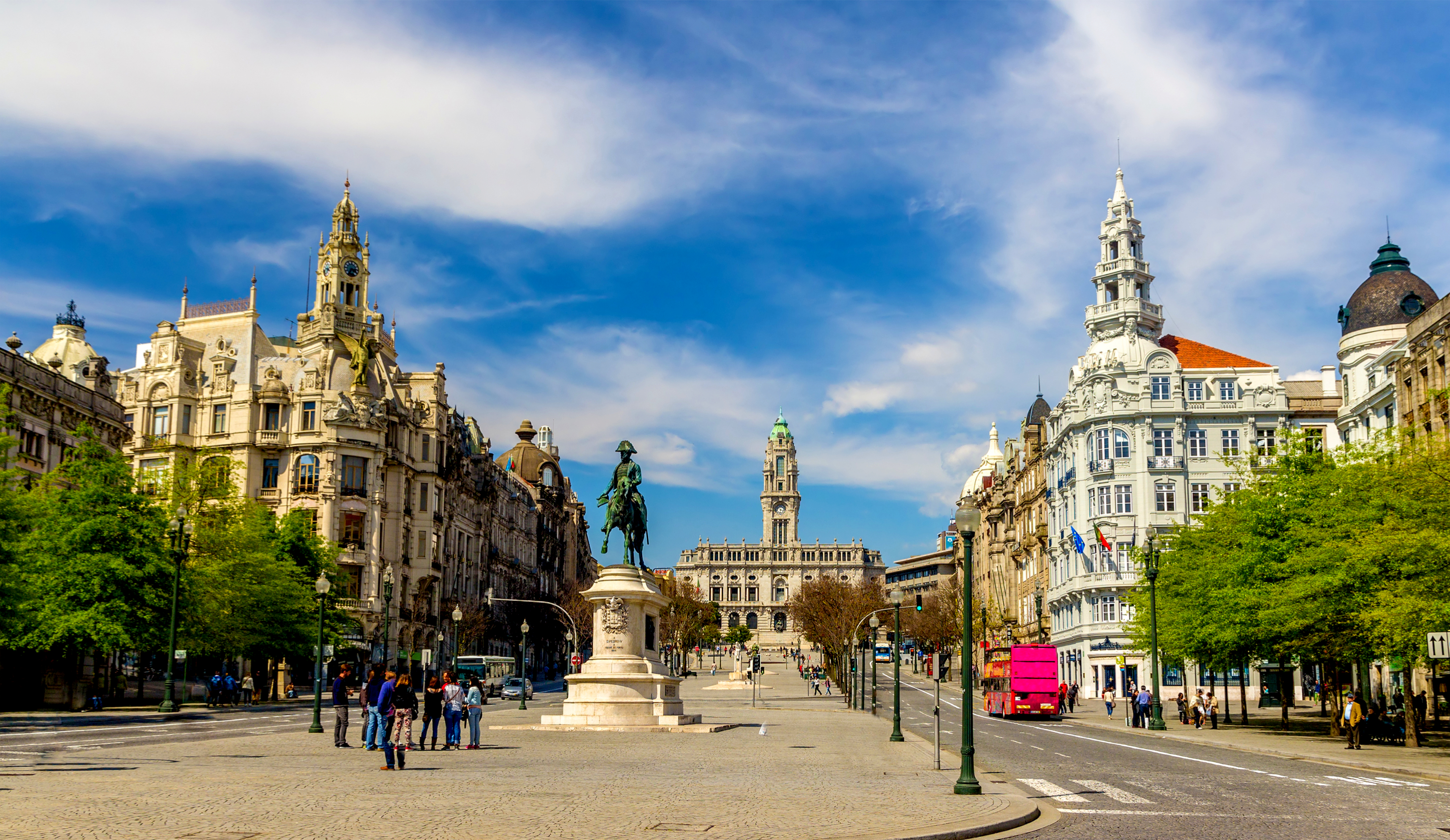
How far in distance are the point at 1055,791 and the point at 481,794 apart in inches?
368

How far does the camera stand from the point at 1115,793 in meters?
21.0

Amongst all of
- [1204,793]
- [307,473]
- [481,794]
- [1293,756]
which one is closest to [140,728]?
[481,794]

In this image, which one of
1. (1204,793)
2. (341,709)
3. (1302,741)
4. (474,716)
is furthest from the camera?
(1302,741)

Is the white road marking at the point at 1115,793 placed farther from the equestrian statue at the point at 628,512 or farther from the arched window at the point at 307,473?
the arched window at the point at 307,473

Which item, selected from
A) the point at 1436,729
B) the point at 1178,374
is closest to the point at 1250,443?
the point at 1178,374

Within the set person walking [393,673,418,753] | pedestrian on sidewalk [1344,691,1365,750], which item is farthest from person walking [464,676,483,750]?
pedestrian on sidewalk [1344,691,1365,750]

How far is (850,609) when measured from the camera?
332 ft

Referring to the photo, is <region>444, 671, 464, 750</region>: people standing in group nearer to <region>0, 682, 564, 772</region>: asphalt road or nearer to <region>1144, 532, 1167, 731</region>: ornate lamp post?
<region>0, 682, 564, 772</region>: asphalt road

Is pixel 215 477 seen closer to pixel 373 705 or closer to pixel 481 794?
pixel 373 705

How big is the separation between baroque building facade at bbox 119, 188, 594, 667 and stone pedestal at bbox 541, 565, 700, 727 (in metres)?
37.0

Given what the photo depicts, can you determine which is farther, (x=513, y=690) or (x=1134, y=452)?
(x=1134, y=452)

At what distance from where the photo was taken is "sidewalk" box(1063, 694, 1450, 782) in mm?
29345

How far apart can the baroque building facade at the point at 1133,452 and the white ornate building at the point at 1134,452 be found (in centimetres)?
7

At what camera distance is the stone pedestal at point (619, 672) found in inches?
1531
